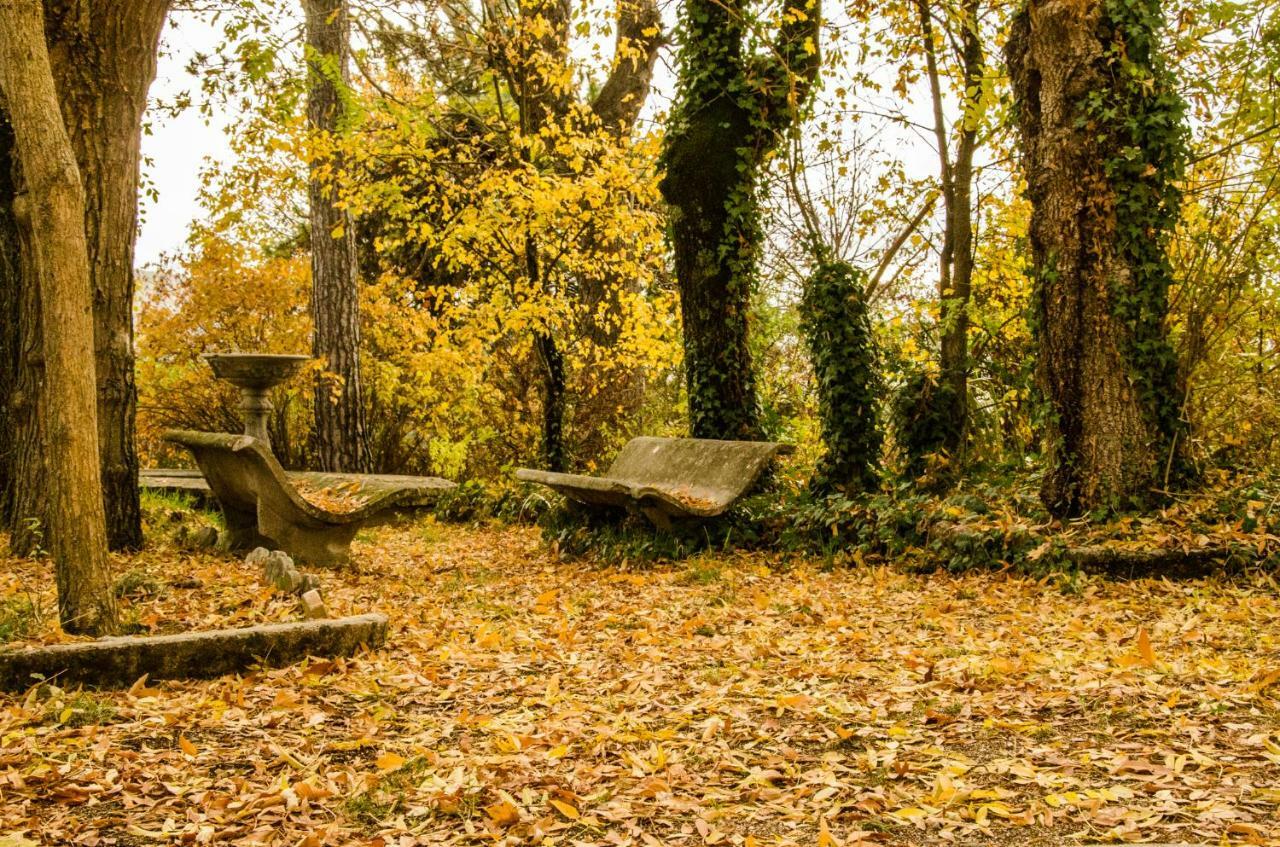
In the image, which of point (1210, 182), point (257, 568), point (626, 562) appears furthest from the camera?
point (626, 562)

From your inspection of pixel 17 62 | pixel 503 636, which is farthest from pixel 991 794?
pixel 17 62

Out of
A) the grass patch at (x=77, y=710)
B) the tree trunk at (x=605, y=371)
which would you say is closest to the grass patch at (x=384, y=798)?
the grass patch at (x=77, y=710)

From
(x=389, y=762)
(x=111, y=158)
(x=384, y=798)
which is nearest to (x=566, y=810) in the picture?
(x=384, y=798)

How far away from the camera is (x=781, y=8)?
28.6ft

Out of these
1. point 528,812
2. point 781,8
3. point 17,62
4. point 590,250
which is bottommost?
point 528,812

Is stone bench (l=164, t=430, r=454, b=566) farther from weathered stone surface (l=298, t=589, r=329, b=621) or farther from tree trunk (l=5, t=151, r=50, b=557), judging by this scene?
weathered stone surface (l=298, t=589, r=329, b=621)

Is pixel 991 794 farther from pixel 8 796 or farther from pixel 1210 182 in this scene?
pixel 1210 182

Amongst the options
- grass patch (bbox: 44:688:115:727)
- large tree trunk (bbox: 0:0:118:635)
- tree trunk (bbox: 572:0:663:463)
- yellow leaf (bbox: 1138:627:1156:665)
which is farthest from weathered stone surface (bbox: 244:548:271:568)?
tree trunk (bbox: 572:0:663:463)

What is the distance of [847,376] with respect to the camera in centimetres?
766

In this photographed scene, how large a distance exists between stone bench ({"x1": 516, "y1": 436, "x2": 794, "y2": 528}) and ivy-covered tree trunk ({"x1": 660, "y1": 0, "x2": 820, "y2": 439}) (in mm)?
614

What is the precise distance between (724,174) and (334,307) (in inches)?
185

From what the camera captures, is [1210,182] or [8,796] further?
[1210,182]

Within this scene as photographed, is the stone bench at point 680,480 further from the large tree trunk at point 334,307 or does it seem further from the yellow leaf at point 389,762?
the yellow leaf at point 389,762

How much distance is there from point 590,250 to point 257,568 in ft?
18.6
